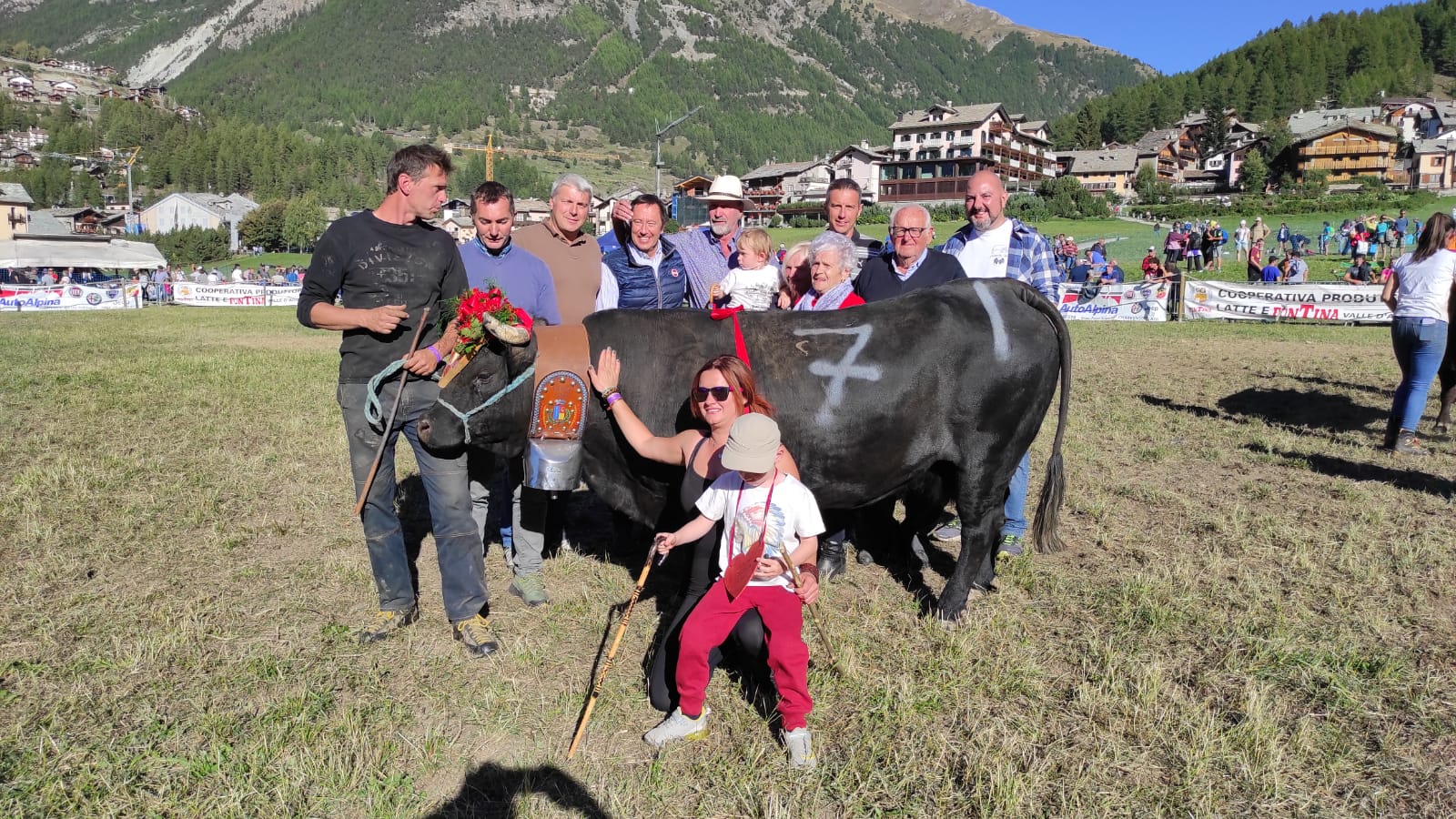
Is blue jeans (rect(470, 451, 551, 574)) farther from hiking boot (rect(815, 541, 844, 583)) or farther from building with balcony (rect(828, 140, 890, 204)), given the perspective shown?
building with balcony (rect(828, 140, 890, 204))

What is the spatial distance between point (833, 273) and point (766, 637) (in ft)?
7.95

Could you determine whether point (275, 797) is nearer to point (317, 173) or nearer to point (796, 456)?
point (796, 456)

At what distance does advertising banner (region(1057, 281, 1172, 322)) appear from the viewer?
852 inches

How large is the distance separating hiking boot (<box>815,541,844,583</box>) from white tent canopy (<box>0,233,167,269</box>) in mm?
70000

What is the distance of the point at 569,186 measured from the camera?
513 centimetres

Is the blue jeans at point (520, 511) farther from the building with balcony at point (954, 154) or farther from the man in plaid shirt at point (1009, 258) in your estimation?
the building with balcony at point (954, 154)

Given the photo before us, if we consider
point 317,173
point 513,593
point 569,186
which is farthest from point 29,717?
point 317,173

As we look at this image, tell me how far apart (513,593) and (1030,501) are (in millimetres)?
4253

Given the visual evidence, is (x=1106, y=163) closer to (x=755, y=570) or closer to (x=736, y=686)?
(x=736, y=686)

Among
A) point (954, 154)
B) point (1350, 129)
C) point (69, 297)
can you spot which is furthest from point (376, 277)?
point (1350, 129)

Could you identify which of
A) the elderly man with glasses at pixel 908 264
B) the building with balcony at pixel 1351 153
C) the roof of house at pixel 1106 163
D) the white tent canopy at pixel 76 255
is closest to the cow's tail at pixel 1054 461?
the elderly man with glasses at pixel 908 264

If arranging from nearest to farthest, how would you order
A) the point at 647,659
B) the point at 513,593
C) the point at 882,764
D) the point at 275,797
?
the point at 275,797 → the point at 882,764 → the point at 647,659 → the point at 513,593

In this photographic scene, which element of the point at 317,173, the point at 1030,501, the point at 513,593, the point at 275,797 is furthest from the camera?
the point at 317,173

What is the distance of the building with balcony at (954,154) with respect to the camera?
92438mm
